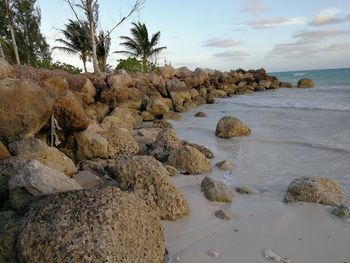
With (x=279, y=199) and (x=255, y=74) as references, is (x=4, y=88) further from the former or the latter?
(x=255, y=74)

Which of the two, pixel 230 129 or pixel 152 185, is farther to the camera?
pixel 230 129

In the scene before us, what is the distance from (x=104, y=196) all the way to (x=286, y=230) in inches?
82.4

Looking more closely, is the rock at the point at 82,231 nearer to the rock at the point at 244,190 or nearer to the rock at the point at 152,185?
the rock at the point at 152,185

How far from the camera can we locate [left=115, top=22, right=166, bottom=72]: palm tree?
3041cm

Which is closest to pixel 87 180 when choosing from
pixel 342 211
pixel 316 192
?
pixel 316 192

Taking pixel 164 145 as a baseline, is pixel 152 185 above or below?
above

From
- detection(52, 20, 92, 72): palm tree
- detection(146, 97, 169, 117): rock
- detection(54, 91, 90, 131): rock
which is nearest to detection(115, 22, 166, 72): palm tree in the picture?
detection(52, 20, 92, 72): palm tree

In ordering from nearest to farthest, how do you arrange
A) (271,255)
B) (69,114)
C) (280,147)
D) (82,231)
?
(82,231) → (271,255) → (69,114) → (280,147)

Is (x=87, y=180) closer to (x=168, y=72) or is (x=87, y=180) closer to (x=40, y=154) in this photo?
(x=40, y=154)

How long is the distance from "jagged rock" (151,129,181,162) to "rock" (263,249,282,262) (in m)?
3.24

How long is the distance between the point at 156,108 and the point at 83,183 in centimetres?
838

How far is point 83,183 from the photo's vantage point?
4.84 m

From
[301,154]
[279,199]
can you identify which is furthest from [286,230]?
[301,154]

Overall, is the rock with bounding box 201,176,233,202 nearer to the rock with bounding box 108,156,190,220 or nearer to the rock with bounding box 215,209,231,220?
the rock with bounding box 215,209,231,220
